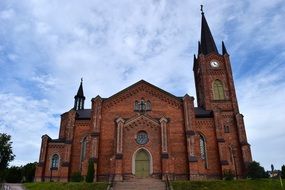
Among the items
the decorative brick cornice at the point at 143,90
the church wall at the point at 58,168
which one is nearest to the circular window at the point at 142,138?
the decorative brick cornice at the point at 143,90

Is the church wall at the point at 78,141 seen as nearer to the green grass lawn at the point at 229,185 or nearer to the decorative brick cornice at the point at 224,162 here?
the green grass lawn at the point at 229,185

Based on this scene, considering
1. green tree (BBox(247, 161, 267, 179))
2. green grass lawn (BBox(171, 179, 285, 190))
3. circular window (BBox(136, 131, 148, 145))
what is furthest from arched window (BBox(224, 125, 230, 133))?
circular window (BBox(136, 131, 148, 145))

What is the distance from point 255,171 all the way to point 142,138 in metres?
13.3

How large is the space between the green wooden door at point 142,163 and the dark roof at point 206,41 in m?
20.5

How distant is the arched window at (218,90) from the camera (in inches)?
1551

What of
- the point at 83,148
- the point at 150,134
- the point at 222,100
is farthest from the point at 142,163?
the point at 222,100

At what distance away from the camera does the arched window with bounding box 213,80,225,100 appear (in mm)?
39388

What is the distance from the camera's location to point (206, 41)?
45000 mm

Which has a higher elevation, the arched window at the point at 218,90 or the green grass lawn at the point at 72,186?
the arched window at the point at 218,90

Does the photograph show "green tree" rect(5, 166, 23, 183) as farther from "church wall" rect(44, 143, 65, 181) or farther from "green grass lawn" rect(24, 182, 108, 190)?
"green grass lawn" rect(24, 182, 108, 190)

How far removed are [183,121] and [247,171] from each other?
932cm

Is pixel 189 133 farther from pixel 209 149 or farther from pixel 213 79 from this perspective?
pixel 213 79

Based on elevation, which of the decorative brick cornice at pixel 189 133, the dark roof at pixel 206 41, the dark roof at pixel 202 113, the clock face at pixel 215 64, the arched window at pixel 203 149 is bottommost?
the arched window at pixel 203 149

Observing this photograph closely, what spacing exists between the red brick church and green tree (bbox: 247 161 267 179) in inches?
62.0
